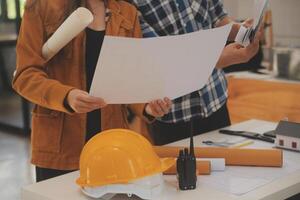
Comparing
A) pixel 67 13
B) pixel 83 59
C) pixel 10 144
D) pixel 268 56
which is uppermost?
pixel 67 13

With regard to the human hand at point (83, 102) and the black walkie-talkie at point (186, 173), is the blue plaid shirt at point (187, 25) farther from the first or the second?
the black walkie-talkie at point (186, 173)

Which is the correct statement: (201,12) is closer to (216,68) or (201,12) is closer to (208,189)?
(216,68)

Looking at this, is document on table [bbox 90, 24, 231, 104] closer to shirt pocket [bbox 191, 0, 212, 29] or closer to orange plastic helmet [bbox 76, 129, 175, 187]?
orange plastic helmet [bbox 76, 129, 175, 187]

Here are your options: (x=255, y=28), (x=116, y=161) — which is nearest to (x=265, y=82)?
(x=255, y=28)

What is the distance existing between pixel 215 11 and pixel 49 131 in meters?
0.80

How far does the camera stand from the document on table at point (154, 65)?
1205mm

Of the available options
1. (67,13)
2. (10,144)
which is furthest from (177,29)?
(10,144)

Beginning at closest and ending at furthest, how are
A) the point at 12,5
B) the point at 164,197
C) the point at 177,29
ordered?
the point at 164,197, the point at 177,29, the point at 12,5

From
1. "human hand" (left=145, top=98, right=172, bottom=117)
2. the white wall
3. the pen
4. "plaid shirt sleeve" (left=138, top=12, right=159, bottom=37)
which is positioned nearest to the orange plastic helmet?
"human hand" (left=145, top=98, right=172, bottom=117)

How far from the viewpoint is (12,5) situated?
16.1ft

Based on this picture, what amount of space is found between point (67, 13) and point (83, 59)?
0.15 metres

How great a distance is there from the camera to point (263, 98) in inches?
120

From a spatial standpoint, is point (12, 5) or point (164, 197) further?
point (12, 5)

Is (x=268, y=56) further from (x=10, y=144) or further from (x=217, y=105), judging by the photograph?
(x=10, y=144)
